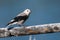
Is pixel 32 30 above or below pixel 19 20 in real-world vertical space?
below

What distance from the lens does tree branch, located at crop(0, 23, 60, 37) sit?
1.12 metres

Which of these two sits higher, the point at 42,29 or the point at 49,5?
the point at 49,5

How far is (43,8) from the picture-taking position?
4.05 meters

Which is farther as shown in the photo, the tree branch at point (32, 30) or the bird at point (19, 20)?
the bird at point (19, 20)

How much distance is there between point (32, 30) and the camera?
3.76 feet

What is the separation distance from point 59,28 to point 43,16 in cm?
277

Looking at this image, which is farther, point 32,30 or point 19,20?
point 19,20

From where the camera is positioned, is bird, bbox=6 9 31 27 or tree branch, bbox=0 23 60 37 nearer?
tree branch, bbox=0 23 60 37

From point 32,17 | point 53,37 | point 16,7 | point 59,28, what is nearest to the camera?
point 59,28

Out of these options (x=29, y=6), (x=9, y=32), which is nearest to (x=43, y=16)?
(x=29, y=6)

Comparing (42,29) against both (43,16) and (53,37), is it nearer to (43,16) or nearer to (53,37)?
(53,37)

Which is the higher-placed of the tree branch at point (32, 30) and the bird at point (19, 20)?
the bird at point (19, 20)

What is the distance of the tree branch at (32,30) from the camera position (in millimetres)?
1123

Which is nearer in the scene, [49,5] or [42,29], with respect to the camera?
[42,29]
